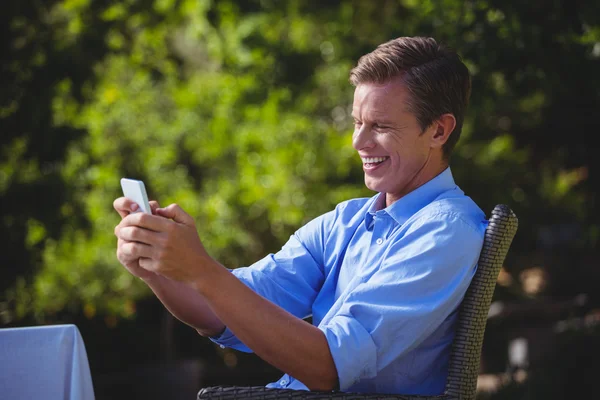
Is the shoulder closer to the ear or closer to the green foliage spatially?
the ear

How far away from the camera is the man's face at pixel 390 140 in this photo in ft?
6.21

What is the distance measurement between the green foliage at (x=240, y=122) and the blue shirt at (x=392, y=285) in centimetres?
219

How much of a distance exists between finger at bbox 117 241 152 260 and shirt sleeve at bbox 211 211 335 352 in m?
0.61

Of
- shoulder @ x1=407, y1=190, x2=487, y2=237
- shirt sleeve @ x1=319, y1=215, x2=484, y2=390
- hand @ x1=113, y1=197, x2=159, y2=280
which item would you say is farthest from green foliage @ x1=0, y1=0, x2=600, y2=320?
hand @ x1=113, y1=197, x2=159, y2=280

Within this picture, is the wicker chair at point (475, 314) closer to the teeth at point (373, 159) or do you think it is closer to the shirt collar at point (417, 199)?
the shirt collar at point (417, 199)

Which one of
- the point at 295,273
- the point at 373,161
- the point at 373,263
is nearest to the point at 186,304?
the point at 295,273

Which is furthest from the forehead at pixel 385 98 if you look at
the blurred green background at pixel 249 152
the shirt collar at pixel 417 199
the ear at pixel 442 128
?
the blurred green background at pixel 249 152

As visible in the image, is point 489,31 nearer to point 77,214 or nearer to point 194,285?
point 194,285

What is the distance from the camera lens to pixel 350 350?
1607 mm

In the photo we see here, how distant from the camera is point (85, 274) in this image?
704 cm

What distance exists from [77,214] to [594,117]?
365cm

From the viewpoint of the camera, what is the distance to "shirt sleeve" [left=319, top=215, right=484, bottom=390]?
5.35ft

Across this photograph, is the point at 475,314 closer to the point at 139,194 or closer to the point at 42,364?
the point at 139,194

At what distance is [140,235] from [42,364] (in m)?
0.73
